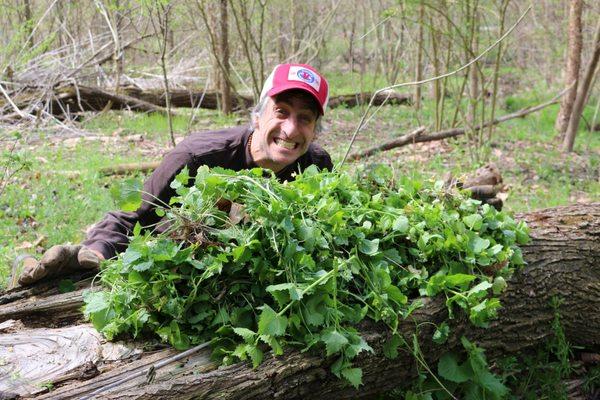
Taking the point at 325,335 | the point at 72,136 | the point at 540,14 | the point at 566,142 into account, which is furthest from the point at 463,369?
the point at 540,14

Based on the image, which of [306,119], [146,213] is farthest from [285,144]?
[146,213]

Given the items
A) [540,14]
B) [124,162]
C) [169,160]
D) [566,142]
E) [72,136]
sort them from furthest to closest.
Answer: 1. [540,14]
2. [566,142]
3. [72,136]
4. [124,162]
5. [169,160]

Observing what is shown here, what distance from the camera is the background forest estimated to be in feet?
20.4

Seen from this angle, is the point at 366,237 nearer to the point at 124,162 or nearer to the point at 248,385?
the point at 248,385

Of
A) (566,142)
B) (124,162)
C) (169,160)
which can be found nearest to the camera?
(169,160)

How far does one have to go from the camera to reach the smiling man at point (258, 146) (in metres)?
3.09

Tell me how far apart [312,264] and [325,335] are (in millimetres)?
234

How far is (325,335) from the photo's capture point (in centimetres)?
200

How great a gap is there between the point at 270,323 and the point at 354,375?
35 centimetres

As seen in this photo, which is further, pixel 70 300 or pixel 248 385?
pixel 70 300

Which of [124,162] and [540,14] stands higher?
[540,14]

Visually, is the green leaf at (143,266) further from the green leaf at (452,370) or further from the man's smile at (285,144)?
the man's smile at (285,144)

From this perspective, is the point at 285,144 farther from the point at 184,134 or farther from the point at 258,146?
the point at 184,134

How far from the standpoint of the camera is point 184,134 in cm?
884
